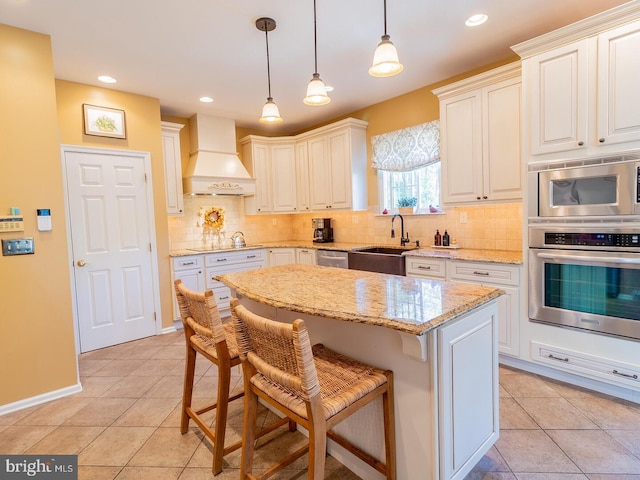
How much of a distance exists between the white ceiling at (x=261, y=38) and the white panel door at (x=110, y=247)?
888 millimetres

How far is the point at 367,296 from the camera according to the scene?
1.60 m

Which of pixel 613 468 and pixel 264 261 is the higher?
pixel 264 261

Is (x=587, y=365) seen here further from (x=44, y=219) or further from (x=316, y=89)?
(x=44, y=219)

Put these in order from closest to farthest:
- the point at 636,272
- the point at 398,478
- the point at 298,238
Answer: the point at 398,478 → the point at 636,272 → the point at 298,238

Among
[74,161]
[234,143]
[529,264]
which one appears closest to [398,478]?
[529,264]

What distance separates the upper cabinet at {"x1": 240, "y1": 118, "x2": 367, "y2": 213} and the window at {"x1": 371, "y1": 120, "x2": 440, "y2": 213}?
28 cm

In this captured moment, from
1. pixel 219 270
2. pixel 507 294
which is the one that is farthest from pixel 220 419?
pixel 219 270

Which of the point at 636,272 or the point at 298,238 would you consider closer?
the point at 636,272

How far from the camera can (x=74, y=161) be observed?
3.33 m

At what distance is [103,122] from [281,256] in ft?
8.45

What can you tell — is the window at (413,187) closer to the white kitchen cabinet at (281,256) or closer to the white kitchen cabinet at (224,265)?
the white kitchen cabinet at (281,256)

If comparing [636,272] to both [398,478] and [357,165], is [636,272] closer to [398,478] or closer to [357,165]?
[398,478]

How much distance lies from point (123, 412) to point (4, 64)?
101 inches

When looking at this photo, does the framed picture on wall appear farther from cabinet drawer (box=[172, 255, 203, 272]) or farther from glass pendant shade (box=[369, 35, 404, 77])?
glass pendant shade (box=[369, 35, 404, 77])
